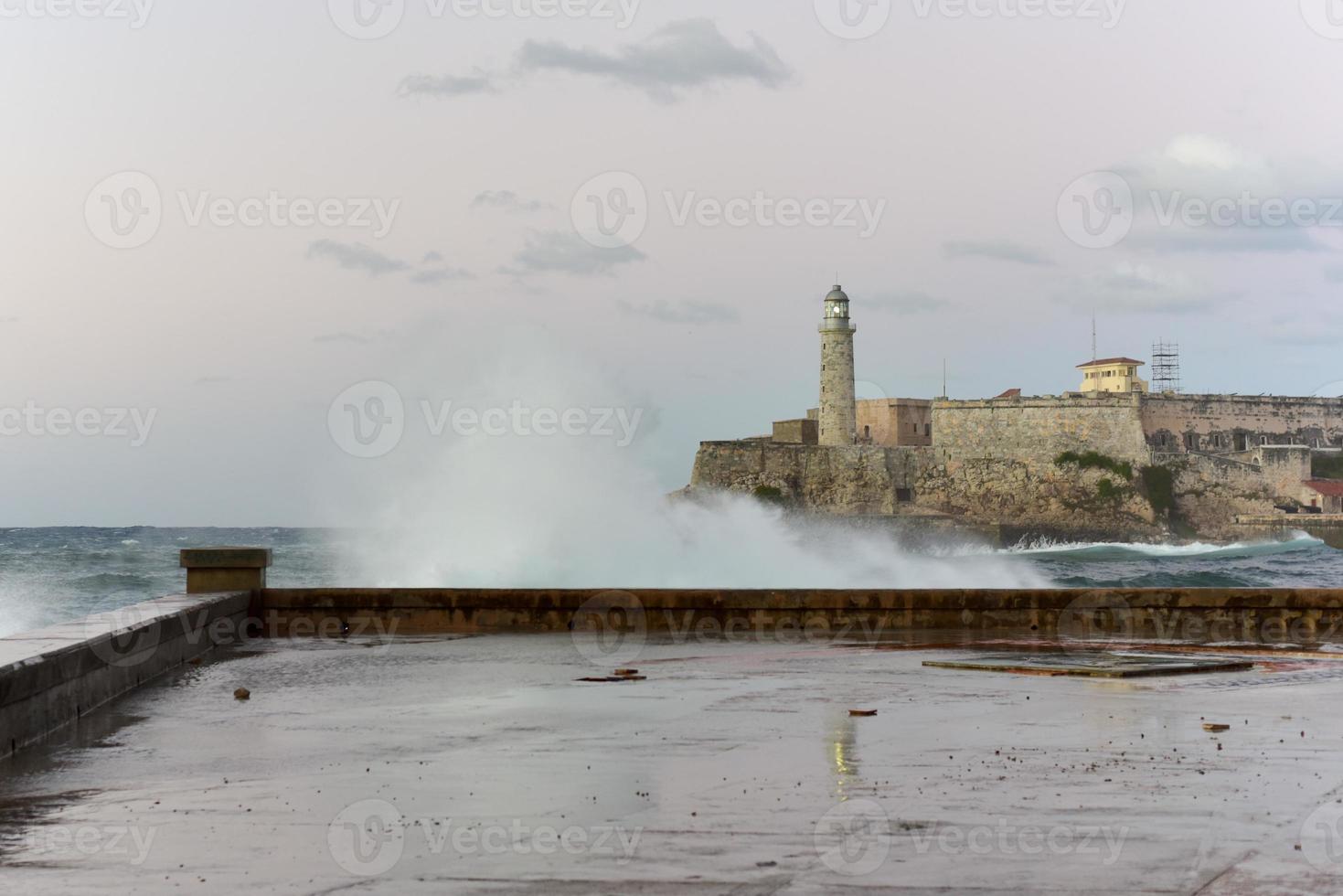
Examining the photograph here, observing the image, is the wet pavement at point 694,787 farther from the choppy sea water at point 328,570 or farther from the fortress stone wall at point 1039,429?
the fortress stone wall at point 1039,429

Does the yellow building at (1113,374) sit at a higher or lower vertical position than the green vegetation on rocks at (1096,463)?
higher

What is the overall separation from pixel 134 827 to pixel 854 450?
8158cm

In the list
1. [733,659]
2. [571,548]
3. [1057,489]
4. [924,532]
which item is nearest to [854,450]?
[924,532]

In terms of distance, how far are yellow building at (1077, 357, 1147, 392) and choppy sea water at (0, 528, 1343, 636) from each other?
17766mm

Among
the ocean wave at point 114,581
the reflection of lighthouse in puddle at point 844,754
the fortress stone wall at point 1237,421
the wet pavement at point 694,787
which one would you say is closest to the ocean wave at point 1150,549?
the fortress stone wall at point 1237,421

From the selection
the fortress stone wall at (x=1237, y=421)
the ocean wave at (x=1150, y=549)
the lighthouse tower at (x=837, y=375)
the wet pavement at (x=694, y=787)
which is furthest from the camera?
the fortress stone wall at (x=1237, y=421)

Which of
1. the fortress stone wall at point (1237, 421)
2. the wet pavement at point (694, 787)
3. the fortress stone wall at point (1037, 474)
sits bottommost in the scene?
the wet pavement at point (694, 787)

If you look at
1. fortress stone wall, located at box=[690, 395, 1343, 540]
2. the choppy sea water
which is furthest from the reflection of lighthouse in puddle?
fortress stone wall, located at box=[690, 395, 1343, 540]

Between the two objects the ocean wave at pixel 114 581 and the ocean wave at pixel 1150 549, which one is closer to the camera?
the ocean wave at pixel 114 581

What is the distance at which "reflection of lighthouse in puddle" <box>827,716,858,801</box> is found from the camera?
6430mm

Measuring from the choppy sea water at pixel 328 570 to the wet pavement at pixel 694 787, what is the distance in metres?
16.7

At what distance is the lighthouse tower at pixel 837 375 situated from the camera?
273ft

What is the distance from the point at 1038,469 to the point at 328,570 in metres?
49.7

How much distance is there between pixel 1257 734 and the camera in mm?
7754
